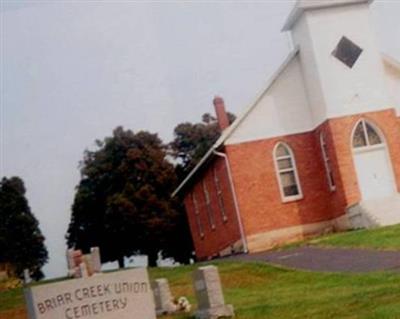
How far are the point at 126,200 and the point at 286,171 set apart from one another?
22153mm

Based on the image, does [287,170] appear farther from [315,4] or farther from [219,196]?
[315,4]

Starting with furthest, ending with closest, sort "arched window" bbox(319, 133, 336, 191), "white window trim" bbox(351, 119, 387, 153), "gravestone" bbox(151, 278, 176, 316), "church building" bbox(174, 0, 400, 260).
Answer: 1. "arched window" bbox(319, 133, 336, 191)
2. "white window trim" bbox(351, 119, 387, 153)
3. "church building" bbox(174, 0, 400, 260)
4. "gravestone" bbox(151, 278, 176, 316)

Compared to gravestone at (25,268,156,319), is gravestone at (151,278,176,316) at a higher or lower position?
lower

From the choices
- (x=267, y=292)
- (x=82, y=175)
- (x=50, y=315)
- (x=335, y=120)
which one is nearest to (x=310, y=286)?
(x=267, y=292)

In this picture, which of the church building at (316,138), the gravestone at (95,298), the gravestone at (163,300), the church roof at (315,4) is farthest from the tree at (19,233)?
the gravestone at (95,298)

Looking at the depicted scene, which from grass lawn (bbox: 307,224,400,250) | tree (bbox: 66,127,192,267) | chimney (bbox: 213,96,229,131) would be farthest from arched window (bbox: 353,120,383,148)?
tree (bbox: 66,127,192,267)

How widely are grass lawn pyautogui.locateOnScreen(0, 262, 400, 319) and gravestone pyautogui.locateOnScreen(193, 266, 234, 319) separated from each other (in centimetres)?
32

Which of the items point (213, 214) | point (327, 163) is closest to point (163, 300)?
point (327, 163)

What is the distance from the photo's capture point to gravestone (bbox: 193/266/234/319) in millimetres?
13219

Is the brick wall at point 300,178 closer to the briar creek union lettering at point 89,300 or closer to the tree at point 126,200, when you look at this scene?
the tree at point 126,200

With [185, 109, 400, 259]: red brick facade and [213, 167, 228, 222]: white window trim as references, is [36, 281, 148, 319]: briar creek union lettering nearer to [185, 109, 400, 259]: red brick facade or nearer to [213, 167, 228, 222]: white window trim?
[185, 109, 400, 259]: red brick facade

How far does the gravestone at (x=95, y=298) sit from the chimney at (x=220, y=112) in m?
27.8

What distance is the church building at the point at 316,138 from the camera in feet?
99.6

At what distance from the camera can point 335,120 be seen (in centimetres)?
3025
